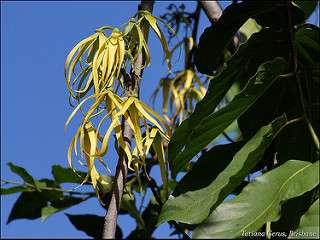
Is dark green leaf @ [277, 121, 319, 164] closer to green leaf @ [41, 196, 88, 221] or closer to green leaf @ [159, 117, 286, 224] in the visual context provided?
green leaf @ [159, 117, 286, 224]

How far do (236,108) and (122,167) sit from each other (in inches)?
6.5

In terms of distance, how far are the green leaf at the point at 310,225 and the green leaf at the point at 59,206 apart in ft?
3.81

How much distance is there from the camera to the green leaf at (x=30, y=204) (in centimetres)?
198

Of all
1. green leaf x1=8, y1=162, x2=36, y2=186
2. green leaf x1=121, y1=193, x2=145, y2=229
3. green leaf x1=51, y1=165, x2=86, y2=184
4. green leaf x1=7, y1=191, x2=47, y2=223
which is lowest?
green leaf x1=121, y1=193, x2=145, y2=229

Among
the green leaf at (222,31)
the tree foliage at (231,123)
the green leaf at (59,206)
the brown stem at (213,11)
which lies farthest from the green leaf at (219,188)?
the green leaf at (59,206)

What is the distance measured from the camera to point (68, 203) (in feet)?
6.39

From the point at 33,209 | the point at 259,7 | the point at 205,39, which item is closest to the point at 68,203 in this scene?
the point at 33,209

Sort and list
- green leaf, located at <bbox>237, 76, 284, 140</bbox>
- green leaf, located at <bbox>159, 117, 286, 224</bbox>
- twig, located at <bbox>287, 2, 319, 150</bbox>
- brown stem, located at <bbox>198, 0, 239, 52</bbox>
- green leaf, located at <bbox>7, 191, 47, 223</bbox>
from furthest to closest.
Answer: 1. green leaf, located at <bbox>7, 191, 47, 223</bbox>
2. brown stem, located at <bbox>198, 0, 239, 52</bbox>
3. green leaf, located at <bbox>237, 76, 284, 140</bbox>
4. twig, located at <bbox>287, 2, 319, 150</bbox>
5. green leaf, located at <bbox>159, 117, 286, 224</bbox>

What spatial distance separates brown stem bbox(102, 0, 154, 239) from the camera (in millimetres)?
853

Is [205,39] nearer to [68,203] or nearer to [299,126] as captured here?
[299,126]

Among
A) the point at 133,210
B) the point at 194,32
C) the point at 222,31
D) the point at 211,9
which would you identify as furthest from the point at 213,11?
the point at 133,210

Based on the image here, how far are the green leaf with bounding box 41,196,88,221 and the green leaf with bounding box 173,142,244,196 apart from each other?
35.5 inches

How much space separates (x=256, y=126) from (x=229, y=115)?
15cm

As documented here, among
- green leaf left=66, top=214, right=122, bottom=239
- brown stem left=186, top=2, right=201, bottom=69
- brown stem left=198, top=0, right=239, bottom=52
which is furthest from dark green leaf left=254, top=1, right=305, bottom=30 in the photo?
green leaf left=66, top=214, right=122, bottom=239
